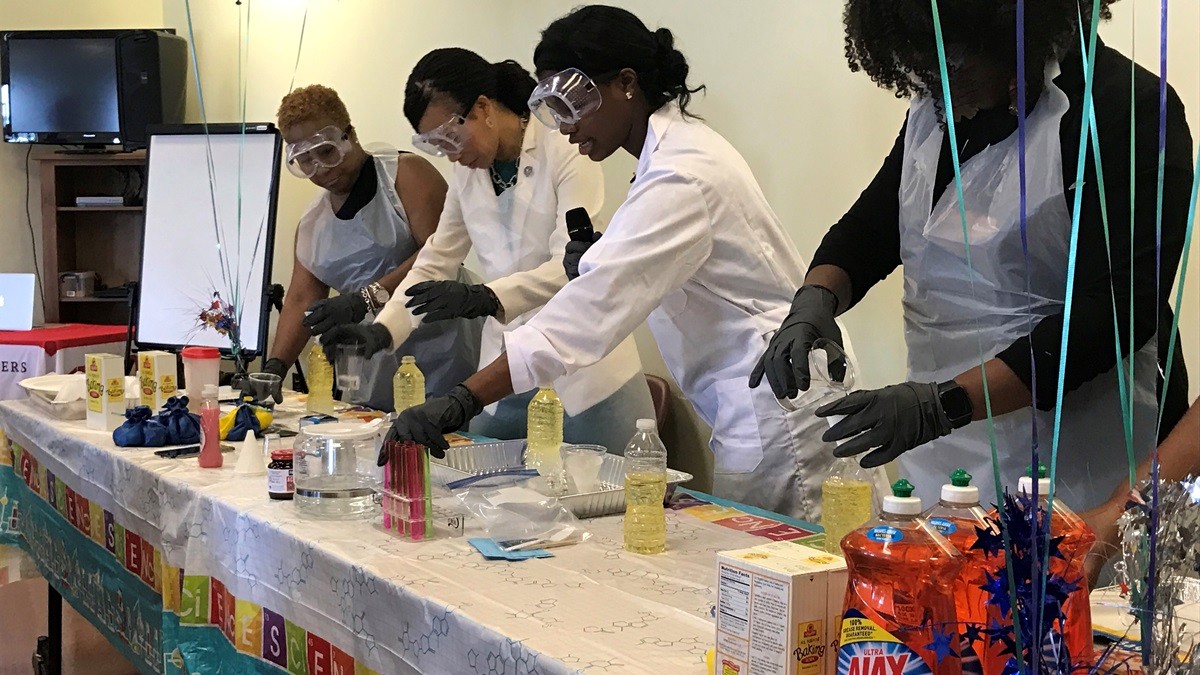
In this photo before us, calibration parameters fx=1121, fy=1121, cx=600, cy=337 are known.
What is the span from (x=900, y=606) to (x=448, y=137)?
1.88 meters

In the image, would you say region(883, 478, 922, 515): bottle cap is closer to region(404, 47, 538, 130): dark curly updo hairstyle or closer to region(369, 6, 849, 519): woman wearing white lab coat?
region(369, 6, 849, 519): woman wearing white lab coat

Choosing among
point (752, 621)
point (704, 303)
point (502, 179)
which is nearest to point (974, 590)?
point (752, 621)

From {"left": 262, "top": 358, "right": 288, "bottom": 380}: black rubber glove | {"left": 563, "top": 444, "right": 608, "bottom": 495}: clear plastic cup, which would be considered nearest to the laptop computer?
{"left": 262, "top": 358, "right": 288, "bottom": 380}: black rubber glove

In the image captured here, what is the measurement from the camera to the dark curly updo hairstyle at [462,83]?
98.9 inches

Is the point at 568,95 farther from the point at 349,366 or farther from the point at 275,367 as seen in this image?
the point at 275,367

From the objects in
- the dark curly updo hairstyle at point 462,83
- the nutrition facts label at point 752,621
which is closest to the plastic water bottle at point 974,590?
the nutrition facts label at point 752,621

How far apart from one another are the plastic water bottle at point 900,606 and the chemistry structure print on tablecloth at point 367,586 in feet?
1.02

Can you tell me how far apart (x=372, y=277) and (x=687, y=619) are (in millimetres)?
2103

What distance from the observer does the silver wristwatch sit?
2.79 m

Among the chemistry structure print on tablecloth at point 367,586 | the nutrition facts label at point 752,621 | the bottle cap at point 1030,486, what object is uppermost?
the bottle cap at point 1030,486

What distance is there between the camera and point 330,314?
8.63ft

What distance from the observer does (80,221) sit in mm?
5426

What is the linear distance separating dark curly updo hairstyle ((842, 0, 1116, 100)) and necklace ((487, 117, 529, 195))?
4.23 feet

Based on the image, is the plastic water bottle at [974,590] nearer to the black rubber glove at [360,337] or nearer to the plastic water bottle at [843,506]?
the plastic water bottle at [843,506]
